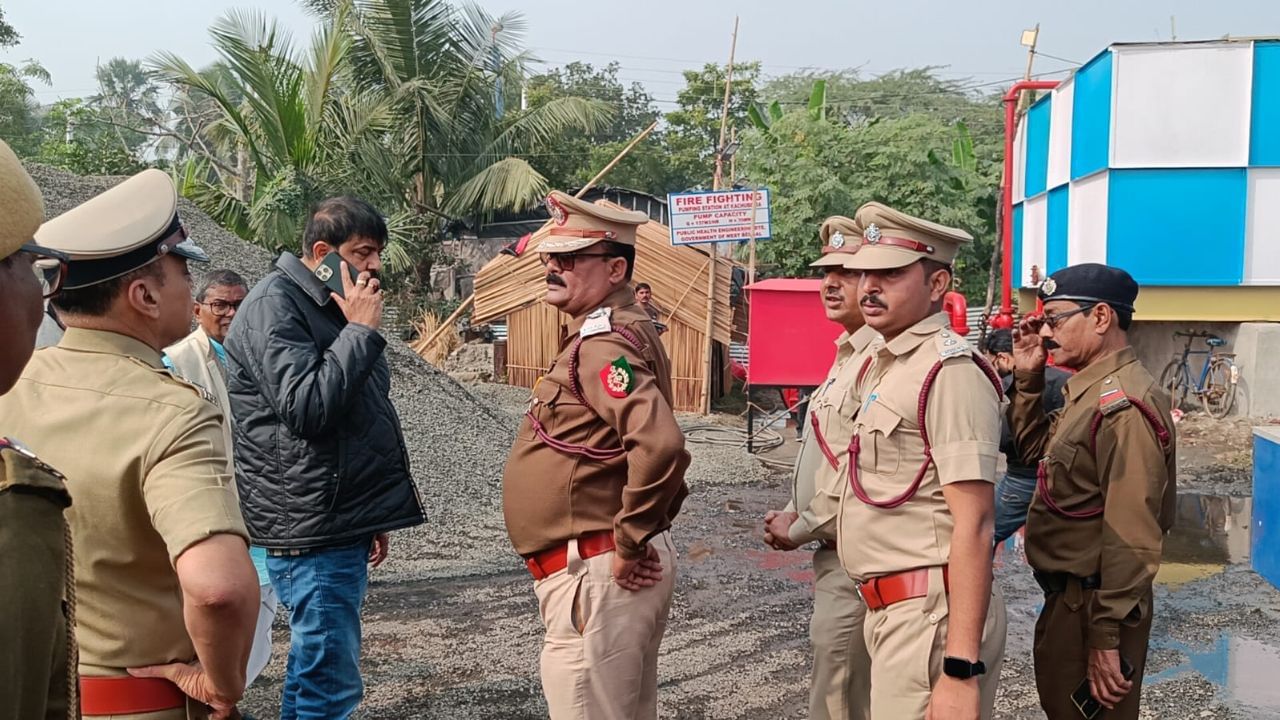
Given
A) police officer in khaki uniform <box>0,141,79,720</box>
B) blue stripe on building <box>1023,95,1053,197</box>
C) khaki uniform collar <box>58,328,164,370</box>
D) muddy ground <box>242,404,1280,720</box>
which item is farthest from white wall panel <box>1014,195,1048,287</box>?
police officer in khaki uniform <box>0,141,79,720</box>

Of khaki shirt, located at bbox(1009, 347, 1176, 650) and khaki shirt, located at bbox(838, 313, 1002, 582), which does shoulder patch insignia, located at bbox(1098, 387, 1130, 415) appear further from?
khaki shirt, located at bbox(838, 313, 1002, 582)

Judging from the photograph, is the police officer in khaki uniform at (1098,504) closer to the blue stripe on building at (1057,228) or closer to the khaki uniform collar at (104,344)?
the khaki uniform collar at (104,344)

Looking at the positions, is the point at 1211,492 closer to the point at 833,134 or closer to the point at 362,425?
the point at 362,425

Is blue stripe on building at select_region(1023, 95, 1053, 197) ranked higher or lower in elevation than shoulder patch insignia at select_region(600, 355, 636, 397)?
higher

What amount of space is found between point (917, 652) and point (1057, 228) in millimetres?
15530

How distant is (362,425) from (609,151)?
2824 centimetres

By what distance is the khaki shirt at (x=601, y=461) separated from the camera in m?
2.84

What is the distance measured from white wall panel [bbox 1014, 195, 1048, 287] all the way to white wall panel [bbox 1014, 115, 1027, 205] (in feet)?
2.22

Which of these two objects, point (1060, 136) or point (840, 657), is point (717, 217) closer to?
point (1060, 136)

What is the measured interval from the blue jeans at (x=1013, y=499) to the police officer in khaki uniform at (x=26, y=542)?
187 inches

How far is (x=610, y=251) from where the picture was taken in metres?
3.24

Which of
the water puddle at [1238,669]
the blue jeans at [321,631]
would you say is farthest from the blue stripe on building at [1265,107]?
the blue jeans at [321,631]

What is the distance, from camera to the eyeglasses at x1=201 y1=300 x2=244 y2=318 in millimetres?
4457

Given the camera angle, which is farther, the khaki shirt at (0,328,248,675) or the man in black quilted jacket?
the man in black quilted jacket
